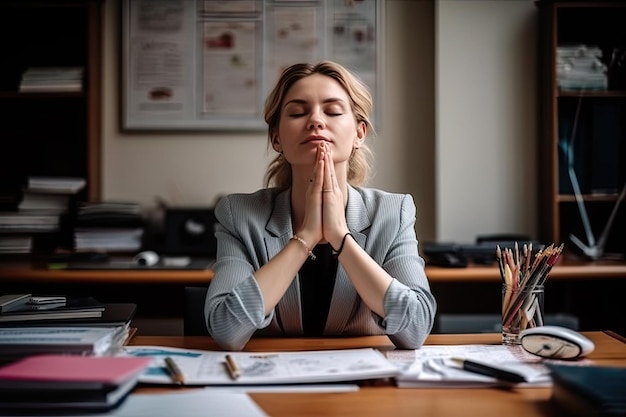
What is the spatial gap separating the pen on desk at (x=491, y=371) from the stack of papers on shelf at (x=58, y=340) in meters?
0.58

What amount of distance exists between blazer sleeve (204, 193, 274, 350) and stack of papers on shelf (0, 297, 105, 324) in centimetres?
22

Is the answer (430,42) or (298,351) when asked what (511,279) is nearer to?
(298,351)

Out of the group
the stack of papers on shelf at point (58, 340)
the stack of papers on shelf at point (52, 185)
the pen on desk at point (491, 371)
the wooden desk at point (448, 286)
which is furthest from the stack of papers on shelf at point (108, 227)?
the pen on desk at point (491, 371)

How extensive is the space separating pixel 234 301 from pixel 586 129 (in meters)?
2.00

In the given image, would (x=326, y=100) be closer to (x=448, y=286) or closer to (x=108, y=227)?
(x=108, y=227)

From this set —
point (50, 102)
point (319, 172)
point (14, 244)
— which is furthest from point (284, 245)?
point (50, 102)

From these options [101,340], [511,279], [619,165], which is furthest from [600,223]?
→ [101,340]

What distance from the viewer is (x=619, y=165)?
266cm

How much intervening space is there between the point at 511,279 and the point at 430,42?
6.17ft

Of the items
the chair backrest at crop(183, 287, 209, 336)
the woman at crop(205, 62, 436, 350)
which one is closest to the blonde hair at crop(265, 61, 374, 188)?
the woman at crop(205, 62, 436, 350)

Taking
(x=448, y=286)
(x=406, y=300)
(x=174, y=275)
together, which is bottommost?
(x=448, y=286)

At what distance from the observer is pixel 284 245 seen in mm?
1462

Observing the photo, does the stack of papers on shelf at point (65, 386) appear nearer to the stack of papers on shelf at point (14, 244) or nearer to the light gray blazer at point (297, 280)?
the light gray blazer at point (297, 280)

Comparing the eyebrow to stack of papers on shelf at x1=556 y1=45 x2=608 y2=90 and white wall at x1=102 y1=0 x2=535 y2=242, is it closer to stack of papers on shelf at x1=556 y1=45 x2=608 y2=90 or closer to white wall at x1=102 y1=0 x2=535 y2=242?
white wall at x1=102 y1=0 x2=535 y2=242
